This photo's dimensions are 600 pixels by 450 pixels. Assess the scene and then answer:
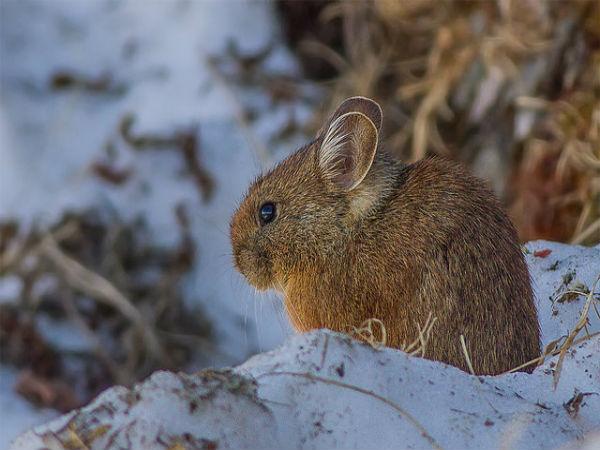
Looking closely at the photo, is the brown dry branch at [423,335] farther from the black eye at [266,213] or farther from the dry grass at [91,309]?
the dry grass at [91,309]

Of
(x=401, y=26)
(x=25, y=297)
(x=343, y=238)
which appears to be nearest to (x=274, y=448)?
(x=343, y=238)

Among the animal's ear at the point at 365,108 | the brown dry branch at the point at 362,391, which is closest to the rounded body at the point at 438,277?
the animal's ear at the point at 365,108

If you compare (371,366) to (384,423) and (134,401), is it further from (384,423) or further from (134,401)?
(134,401)

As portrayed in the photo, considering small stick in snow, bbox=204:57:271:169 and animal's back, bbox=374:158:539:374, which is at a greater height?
small stick in snow, bbox=204:57:271:169

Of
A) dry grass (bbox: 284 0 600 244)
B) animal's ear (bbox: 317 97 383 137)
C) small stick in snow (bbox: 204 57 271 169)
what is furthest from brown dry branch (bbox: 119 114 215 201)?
animal's ear (bbox: 317 97 383 137)

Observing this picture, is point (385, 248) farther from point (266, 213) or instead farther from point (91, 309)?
point (91, 309)

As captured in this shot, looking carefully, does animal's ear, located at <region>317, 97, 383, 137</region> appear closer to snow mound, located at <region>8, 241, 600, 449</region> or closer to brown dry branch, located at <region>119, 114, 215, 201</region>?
snow mound, located at <region>8, 241, 600, 449</region>

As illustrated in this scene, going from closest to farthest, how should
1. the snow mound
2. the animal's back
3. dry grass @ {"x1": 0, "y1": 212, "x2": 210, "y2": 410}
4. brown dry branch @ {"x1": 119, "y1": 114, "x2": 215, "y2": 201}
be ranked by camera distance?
the snow mound, the animal's back, dry grass @ {"x1": 0, "y1": 212, "x2": 210, "y2": 410}, brown dry branch @ {"x1": 119, "y1": 114, "x2": 215, "y2": 201}

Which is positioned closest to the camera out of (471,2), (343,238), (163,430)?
(163,430)
